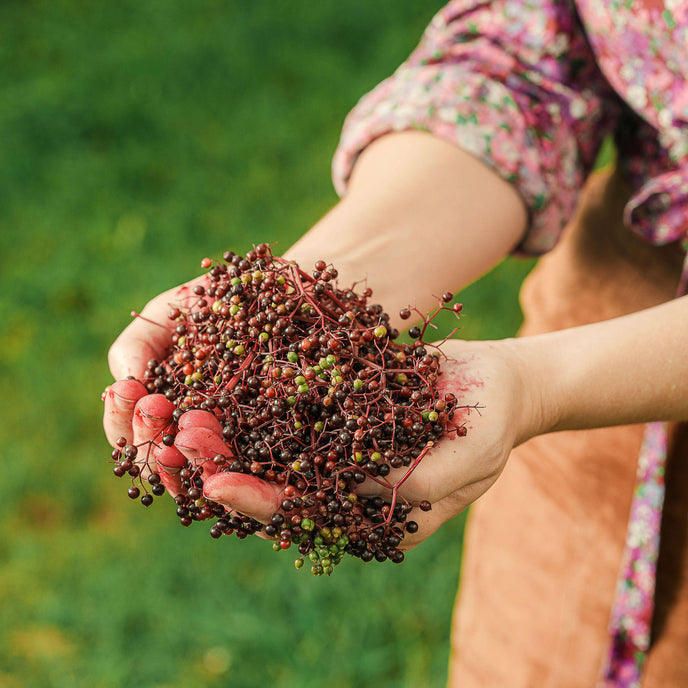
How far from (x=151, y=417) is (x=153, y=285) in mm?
2923

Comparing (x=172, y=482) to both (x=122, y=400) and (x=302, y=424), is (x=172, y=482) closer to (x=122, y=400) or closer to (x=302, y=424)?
(x=122, y=400)

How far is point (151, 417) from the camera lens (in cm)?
149

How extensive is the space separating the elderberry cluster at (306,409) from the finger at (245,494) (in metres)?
0.03


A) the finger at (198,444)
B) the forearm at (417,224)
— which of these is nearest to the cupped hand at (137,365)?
the finger at (198,444)

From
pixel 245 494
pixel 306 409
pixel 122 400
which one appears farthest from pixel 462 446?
pixel 122 400

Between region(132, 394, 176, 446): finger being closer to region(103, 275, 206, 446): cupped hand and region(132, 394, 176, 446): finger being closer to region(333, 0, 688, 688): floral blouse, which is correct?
region(103, 275, 206, 446): cupped hand

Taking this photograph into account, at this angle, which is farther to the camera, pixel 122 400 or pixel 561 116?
pixel 561 116

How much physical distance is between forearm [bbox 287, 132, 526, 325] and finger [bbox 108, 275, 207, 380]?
11.6 inches

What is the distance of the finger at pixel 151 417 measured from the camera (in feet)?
4.90

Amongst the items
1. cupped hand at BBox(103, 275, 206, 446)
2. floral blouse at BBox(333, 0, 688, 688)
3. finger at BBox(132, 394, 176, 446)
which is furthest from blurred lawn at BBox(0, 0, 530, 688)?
finger at BBox(132, 394, 176, 446)

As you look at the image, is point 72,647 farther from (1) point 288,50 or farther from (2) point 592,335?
(1) point 288,50

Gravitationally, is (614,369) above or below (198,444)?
above

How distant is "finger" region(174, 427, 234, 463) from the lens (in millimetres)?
1387

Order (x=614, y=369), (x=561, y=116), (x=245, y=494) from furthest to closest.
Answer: (x=561, y=116), (x=614, y=369), (x=245, y=494)
